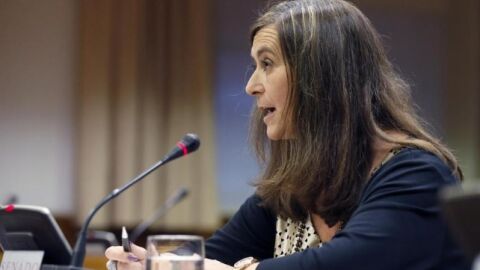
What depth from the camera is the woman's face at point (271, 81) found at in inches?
84.6

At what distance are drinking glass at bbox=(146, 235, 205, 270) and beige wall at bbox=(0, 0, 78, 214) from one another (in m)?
4.18

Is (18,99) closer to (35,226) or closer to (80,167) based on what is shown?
(80,167)

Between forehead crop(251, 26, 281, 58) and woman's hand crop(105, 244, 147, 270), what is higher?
forehead crop(251, 26, 281, 58)

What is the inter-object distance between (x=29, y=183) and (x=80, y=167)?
379 mm

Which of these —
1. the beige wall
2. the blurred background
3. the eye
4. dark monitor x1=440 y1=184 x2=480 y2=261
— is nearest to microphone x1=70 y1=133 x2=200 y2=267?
the eye

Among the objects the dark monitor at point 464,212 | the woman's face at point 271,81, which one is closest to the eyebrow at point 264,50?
the woman's face at point 271,81

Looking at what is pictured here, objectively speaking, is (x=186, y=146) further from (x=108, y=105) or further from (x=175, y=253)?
(x=108, y=105)

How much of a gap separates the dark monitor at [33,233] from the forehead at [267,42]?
2.23ft

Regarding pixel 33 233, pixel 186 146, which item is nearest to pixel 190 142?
pixel 186 146

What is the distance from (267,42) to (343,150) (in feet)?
1.15

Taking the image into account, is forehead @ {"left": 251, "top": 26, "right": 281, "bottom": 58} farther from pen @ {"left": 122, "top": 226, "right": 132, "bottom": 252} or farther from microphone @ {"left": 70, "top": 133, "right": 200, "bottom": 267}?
pen @ {"left": 122, "top": 226, "right": 132, "bottom": 252}

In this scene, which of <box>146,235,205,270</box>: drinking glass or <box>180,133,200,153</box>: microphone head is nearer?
<box>146,235,205,270</box>: drinking glass

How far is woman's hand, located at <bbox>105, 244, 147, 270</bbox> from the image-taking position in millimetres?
2154

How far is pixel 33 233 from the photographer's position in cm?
217
